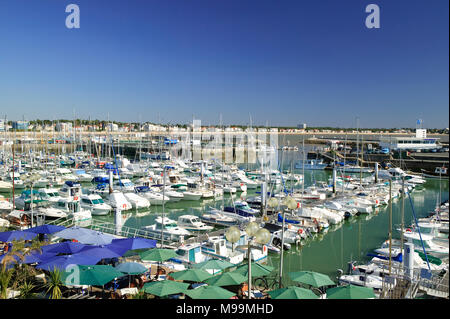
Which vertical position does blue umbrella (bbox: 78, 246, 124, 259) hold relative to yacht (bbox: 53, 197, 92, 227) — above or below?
above

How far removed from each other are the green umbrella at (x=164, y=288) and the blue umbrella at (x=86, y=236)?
163 inches

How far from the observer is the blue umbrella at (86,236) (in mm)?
11891

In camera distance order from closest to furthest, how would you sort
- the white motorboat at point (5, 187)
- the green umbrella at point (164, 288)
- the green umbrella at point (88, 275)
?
the green umbrella at point (164, 288), the green umbrella at point (88, 275), the white motorboat at point (5, 187)

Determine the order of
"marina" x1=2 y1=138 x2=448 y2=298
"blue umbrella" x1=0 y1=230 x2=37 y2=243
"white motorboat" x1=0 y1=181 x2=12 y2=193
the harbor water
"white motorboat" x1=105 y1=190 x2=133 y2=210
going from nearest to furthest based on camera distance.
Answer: "blue umbrella" x1=0 y1=230 x2=37 y2=243 < "marina" x1=2 y1=138 x2=448 y2=298 < the harbor water < "white motorboat" x1=105 y1=190 x2=133 y2=210 < "white motorboat" x1=0 y1=181 x2=12 y2=193

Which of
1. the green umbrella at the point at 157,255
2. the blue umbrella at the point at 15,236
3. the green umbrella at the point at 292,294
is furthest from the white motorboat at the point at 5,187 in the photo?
the green umbrella at the point at 292,294

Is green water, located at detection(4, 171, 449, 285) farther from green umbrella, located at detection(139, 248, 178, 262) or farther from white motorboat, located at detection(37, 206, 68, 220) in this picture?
green umbrella, located at detection(139, 248, 178, 262)

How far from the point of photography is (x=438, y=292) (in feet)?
27.9

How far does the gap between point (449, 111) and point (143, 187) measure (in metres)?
26.9

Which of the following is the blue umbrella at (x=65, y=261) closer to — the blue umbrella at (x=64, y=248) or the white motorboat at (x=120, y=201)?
the blue umbrella at (x=64, y=248)

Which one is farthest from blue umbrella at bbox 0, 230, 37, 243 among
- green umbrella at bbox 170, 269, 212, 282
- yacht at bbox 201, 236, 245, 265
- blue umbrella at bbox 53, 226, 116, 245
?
yacht at bbox 201, 236, 245, 265

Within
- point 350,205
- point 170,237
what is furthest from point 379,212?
point 170,237

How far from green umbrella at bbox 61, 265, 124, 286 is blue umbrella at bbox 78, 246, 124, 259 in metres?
1.30

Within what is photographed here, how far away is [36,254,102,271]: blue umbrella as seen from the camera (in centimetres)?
923
